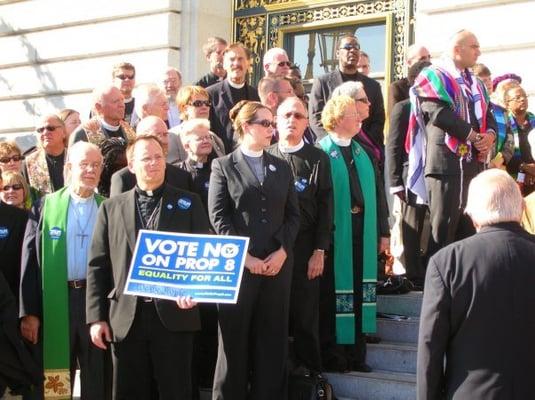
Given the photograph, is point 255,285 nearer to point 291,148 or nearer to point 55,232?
point 291,148

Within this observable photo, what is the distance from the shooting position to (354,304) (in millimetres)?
7934

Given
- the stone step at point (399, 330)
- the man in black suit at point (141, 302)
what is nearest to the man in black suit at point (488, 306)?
the man in black suit at point (141, 302)

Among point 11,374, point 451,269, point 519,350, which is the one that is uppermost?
point 451,269

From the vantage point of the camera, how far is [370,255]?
7988 mm

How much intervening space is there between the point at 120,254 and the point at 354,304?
6.46ft

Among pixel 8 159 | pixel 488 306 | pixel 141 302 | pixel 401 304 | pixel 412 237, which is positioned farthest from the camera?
pixel 412 237

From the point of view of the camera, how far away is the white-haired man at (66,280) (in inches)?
293

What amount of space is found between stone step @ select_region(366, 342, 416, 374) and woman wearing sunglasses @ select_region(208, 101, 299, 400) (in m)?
1.15

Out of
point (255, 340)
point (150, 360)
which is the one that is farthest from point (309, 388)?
point (150, 360)

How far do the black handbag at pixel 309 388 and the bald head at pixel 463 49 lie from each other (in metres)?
2.62

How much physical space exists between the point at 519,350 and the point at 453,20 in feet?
22.5

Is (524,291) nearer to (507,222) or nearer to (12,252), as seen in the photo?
(507,222)

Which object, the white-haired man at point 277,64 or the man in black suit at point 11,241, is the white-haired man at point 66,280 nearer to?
the man in black suit at point 11,241

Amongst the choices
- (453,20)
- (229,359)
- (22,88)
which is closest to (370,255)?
(229,359)
